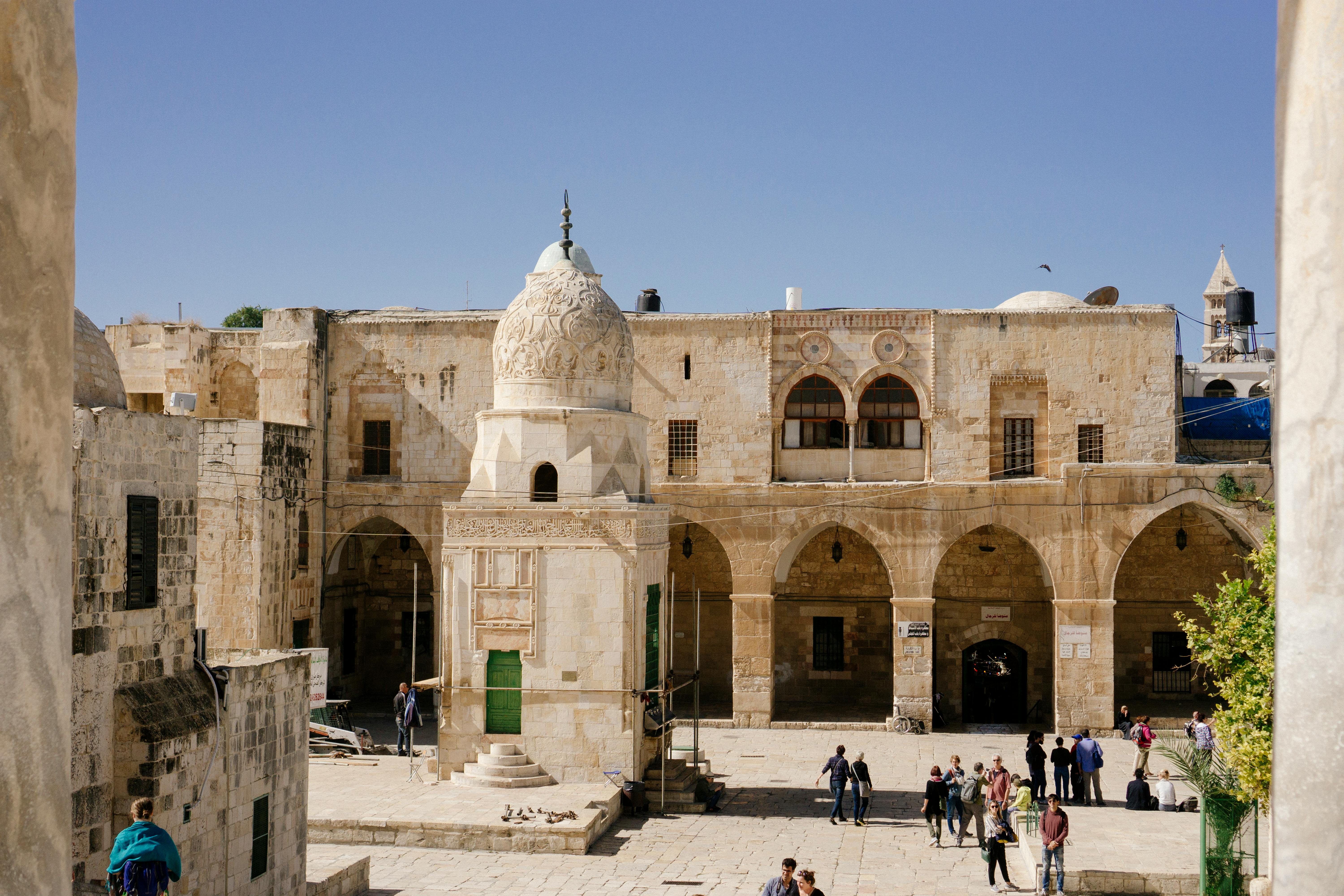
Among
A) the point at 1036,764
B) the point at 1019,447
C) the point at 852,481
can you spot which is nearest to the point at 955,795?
the point at 1036,764

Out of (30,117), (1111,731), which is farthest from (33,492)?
(1111,731)

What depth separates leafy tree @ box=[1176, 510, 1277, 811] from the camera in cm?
1051

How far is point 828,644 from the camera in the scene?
25953 mm

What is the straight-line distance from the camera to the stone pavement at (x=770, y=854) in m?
12.9

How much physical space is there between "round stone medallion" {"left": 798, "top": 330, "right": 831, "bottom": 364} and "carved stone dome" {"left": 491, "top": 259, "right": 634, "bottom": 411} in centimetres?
702

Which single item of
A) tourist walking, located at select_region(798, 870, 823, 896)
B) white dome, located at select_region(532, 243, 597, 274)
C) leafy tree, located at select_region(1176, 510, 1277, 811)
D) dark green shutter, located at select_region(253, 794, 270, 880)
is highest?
white dome, located at select_region(532, 243, 597, 274)

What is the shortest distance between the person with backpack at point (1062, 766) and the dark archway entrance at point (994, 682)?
7892 mm

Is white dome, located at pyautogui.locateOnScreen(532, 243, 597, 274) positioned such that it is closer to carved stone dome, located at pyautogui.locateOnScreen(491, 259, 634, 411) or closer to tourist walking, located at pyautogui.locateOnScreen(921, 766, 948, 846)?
carved stone dome, located at pyautogui.locateOnScreen(491, 259, 634, 411)

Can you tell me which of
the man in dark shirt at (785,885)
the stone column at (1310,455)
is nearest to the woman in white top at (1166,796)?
the man in dark shirt at (785,885)

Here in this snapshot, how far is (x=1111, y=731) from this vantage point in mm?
21906

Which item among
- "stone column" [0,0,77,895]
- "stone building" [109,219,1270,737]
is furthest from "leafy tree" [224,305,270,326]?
"stone column" [0,0,77,895]

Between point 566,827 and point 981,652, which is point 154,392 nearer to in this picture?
point 566,827

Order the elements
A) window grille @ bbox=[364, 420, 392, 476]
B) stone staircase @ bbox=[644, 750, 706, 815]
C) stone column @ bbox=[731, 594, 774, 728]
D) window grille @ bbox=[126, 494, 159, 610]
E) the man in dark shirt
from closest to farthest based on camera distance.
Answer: the man in dark shirt, window grille @ bbox=[126, 494, 159, 610], stone staircase @ bbox=[644, 750, 706, 815], stone column @ bbox=[731, 594, 774, 728], window grille @ bbox=[364, 420, 392, 476]

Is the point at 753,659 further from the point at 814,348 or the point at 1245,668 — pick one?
the point at 1245,668
